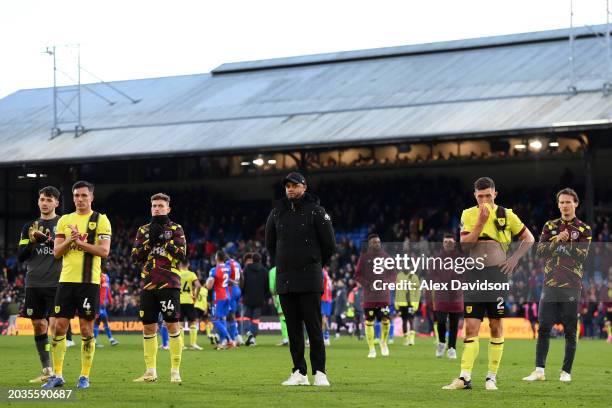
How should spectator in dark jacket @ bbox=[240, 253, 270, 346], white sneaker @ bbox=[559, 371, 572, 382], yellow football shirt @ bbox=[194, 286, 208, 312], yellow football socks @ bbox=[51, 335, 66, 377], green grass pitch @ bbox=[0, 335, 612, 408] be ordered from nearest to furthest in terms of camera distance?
green grass pitch @ bbox=[0, 335, 612, 408]
yellow football socks @ bbox=[51, 335, 66, 377]
white sneaker @ bbox=[559, 371, 572, 382]
spectator in dark jacket @ bbox=[240, 253, 270, 346]
yellow football shirt @ bbox=[194, 286, 208, 312]

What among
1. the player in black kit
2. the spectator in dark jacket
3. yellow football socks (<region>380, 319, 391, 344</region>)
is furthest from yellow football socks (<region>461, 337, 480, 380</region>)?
the spectator in dark jacket

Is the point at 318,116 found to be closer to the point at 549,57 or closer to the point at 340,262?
the point at 340,262

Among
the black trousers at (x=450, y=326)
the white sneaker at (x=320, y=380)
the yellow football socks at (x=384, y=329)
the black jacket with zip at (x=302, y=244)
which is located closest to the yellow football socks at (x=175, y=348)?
the black jacket with zip at (x=302, y=244)

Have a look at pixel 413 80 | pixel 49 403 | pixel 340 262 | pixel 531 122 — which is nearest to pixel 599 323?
pixel 531 122

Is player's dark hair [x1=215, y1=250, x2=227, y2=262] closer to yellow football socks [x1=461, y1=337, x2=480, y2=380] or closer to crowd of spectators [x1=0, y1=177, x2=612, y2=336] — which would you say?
crowd of spectators [x1=0, y1=177, x2=612, y2=336]

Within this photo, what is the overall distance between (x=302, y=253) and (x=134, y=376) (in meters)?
3.72

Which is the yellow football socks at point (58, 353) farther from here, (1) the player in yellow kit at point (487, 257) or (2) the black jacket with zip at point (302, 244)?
(1) the player in yellow kit at point (487, 257)

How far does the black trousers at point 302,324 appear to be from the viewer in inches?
546

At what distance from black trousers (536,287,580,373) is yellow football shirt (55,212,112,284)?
5.73 m

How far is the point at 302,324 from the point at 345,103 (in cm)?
3298

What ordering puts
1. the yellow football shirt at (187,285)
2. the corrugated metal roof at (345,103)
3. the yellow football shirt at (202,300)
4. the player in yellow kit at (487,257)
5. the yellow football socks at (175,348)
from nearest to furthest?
the player in yellow kit at (487,257), the yellow football socks at (175,348), the yellow football shirt at (187,285), the yellow football shirt at (202,300), the corrugated metal roof at (345,103)

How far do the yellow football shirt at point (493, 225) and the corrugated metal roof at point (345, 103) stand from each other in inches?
905

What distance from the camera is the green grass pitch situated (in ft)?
39.5

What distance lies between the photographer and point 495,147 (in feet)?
159
